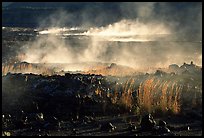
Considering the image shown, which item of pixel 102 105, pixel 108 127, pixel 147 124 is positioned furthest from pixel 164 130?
pixel 102 105

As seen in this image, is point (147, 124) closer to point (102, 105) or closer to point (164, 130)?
point (164, 130)

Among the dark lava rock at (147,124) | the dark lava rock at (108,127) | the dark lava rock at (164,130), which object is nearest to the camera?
the dark lava rock at (164,130)

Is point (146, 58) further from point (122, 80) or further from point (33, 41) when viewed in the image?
point (122, 80)

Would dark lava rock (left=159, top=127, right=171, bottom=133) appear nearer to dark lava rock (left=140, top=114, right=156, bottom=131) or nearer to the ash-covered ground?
the ash-covered ground

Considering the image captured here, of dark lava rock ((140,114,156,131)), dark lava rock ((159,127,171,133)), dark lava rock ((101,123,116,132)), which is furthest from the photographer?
dark lava rock ((101,123,116,132))

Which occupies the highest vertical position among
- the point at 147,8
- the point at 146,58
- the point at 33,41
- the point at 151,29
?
the point at 147,8

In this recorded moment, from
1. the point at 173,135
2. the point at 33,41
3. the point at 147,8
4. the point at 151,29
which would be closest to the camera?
the point at 173,135

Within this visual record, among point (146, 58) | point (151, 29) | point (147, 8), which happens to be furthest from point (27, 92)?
point (147, 8)

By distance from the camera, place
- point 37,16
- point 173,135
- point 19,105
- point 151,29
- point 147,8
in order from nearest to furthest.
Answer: point 173,135, point 19,105, point 151,29, point 37,16, point 147,8

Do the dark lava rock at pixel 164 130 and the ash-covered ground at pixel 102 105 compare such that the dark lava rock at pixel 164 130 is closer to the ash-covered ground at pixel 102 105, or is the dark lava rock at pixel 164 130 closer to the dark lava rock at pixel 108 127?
the ash-covered ground at pixel 102 105

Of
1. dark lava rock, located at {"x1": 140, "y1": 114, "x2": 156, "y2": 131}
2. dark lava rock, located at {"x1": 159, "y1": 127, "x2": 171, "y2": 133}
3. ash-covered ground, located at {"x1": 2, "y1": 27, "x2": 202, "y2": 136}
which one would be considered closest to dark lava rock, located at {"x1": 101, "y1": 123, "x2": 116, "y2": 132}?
ash-covered ground, located at {"x1": 2, "y1": 27, "x2": 202, "y2": 136}

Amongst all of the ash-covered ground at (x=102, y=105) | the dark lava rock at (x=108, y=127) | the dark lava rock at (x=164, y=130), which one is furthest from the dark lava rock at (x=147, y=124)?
the dark lava rock at (x=108, y=127)
